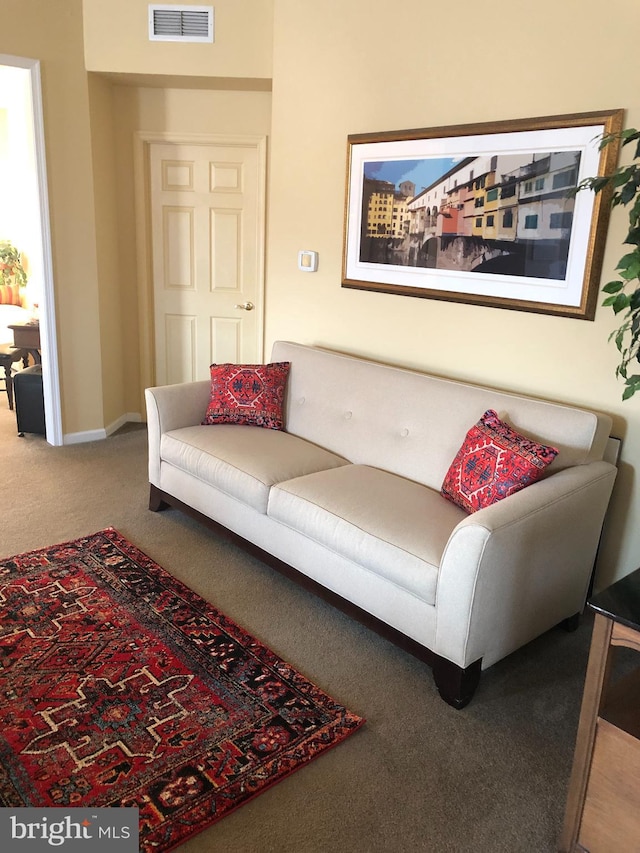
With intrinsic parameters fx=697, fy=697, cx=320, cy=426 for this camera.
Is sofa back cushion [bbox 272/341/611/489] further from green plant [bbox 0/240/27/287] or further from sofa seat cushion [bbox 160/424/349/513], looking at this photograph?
green plant [bbox 0/240/27/287]

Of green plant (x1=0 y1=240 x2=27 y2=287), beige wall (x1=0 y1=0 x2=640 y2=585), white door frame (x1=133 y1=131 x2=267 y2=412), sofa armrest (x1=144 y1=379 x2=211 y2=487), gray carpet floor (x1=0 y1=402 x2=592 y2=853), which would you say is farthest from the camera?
green plant (x1=0 y1=240 x2=27 y2=287)

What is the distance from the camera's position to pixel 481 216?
122 inches

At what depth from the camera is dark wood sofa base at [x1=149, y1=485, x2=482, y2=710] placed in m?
2.31

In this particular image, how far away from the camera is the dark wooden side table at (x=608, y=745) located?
159cm

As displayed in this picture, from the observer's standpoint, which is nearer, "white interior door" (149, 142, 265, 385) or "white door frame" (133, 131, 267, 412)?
"white door frame" (133, 131, 267, 412)

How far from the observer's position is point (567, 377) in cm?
292

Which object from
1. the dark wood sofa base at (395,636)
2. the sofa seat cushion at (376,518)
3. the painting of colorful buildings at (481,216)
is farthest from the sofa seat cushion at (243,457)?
the painting of colorful buildings at (481,216)

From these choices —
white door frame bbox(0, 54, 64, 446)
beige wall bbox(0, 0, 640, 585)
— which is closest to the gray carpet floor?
beige wall bbox(0, 0, 640, 585)

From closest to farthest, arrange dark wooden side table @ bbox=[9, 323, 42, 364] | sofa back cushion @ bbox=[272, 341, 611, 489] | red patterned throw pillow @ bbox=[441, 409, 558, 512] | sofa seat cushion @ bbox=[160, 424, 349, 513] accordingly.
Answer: red patterned throw pillow @ bbox=[441, 409, 558, 512]
sofa back cushion @ bbox=[272, 341, 611, 489]
sofa seat cushion @ bbox=[160, 424, 349, 513]
dark wooden side table @ bbox=[9, 323, 42, 364]

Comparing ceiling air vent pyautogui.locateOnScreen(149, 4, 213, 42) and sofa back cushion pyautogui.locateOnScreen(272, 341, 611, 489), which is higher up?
ceiling air vent pyautogui.locateOnScreen(149, 4, 213, 42)

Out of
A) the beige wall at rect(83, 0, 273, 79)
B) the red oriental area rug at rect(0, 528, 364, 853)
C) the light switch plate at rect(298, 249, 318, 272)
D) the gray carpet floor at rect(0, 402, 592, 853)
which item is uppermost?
the beige wall at rect(83, 0, 273, 79)

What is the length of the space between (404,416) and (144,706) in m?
1.60

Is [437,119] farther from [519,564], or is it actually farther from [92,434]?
[92,434]

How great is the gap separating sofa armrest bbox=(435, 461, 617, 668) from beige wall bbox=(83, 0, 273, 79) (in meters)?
3.09
